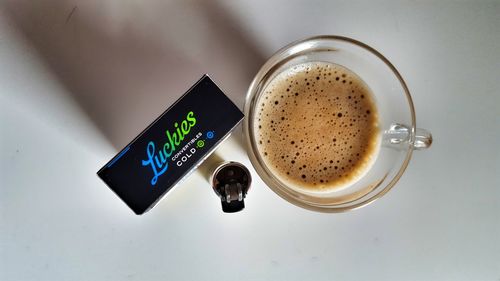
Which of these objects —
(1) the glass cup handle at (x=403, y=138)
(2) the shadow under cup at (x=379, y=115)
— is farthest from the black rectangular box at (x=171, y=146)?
(1) the glass cup handle at (x=403, y=138)

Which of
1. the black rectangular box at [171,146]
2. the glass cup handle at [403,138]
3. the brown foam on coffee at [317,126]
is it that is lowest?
the glass cup handle at [403,138]

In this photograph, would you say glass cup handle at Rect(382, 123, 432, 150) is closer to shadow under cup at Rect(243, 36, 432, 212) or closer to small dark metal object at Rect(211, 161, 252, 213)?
shadow under cup at Rect(243, 36, 432, 212)

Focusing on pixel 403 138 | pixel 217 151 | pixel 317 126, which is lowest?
pixel 403 138

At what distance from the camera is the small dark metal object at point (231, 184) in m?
0.85

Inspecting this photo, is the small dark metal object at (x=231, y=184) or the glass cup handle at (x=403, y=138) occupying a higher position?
the small dark metal object at (x=231, y=184)

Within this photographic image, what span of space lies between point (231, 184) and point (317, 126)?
0.73 feet

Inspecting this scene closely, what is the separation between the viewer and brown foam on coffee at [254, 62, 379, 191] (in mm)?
915

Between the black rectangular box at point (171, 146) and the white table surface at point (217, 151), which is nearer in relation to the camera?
the black rectangular box at point (171, 146)

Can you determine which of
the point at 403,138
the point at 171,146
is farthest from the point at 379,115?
the point at 171,146

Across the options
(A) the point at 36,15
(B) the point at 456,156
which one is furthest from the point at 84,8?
(B) the point at 456,156

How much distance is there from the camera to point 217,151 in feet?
3.07

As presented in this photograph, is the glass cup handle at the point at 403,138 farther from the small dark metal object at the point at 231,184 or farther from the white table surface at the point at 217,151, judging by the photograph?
the small dark metal object at the point at 231,184

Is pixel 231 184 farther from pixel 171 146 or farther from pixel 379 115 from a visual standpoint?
pixel 379 115

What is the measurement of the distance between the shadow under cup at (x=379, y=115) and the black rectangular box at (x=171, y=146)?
0.28ft
